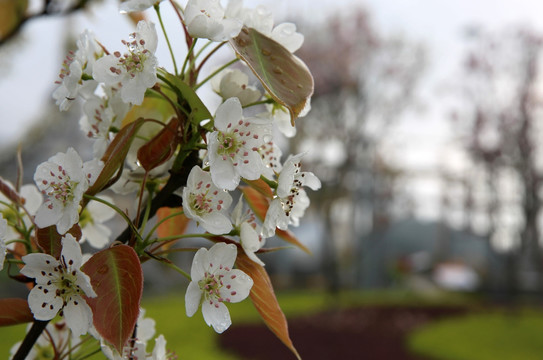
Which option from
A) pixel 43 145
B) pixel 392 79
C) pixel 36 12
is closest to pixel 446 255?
pixel 392 79

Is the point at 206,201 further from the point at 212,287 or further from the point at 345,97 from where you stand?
the point at 345,97

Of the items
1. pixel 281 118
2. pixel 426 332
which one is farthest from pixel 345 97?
pixel 281 118

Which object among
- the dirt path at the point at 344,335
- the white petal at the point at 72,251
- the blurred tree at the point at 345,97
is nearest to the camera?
the white petal at the point at 72,251

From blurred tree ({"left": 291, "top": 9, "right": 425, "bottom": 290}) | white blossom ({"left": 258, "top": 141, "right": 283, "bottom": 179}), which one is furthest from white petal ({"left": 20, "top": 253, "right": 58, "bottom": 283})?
blurred tree ({"left": 291, "top": 9, "right": 425, "bottom": 290})

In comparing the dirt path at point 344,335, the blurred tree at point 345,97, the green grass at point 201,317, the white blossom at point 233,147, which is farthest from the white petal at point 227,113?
the blurred tree at point 345,97

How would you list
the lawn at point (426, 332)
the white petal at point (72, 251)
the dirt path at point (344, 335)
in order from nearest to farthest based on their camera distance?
the white petal at point (72, 251), the lawn at point (426, 332), the dirt path at point (344, 335)

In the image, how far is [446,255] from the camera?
1193cm

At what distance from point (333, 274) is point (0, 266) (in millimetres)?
7441

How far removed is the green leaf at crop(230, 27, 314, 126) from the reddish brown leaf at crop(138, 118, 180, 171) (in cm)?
10

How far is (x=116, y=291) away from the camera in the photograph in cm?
47

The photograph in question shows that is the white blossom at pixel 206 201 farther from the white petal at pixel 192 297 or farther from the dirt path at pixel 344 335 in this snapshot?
the dirt path at pixel 344 335

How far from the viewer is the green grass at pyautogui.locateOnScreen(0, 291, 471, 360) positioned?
424 cm

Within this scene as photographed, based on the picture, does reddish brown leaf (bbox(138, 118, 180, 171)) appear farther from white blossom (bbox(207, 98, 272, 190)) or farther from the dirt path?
the dirt path

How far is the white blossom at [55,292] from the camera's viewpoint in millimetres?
463
